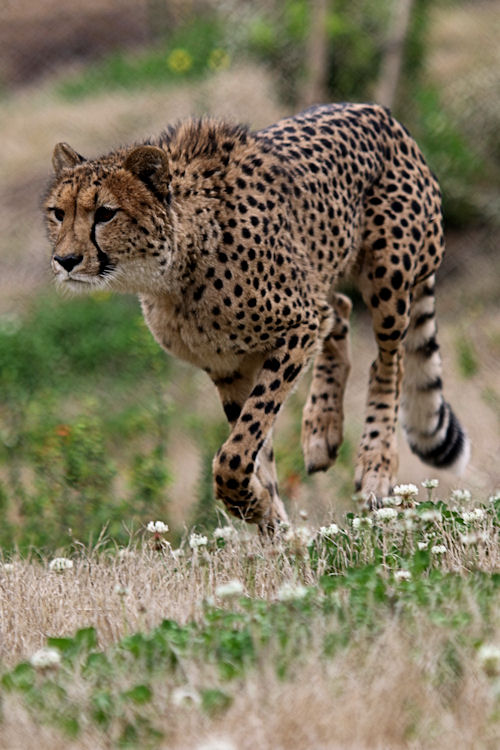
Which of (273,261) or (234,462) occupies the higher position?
(273,261)

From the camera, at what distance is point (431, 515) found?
2.95 m

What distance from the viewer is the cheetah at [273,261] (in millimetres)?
3289

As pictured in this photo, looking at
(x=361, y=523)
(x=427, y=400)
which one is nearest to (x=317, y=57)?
(x=427, y=400)

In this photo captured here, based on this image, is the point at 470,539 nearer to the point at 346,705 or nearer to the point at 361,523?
the point at 361,523

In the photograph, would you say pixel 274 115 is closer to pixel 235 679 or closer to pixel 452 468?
pixel 452 468

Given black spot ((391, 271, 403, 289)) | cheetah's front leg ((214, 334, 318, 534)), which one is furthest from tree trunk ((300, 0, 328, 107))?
cheetah's front leg ((214, 334, 318, 534))

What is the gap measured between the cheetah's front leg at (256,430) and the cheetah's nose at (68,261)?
0.74m

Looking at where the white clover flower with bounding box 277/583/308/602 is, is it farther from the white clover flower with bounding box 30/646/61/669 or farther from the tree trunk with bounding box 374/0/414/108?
the tree trunk with bounding box 374/0/414/108

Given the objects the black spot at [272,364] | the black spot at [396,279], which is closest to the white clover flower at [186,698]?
the black spot at [272,364]

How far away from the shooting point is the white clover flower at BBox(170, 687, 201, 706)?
2.03 meters

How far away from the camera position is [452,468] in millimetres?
4539

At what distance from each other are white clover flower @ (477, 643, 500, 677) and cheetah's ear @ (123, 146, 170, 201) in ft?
5.65

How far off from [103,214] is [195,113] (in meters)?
6.35

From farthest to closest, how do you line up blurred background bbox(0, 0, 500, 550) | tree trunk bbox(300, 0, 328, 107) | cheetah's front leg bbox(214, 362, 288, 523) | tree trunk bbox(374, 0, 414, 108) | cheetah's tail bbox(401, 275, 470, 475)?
tree trunk bbox(374, 0, 414, 108) < tree trunk bbox(300, 0, 328, 107) < blurred background bbox(0, 0, 500, 550) < cheetah's tail bbox(401, 275, 470, 475) < cheetah's front leg bbox(214, 362, 288, 523)
